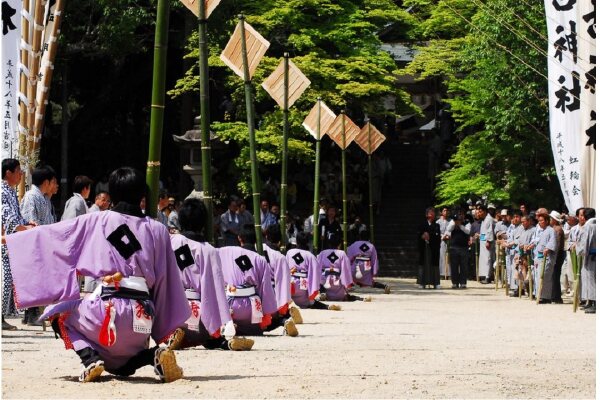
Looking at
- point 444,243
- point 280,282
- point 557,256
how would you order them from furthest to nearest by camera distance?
point 444,243 < point 557,256 < point 280,282

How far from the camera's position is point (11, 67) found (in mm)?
15328

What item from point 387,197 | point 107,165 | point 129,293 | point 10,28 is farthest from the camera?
point 387,197

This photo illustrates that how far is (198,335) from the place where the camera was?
1114cm

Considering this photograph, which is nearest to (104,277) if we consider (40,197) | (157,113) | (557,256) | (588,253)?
(157,113)

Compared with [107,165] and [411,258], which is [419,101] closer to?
[411,258]

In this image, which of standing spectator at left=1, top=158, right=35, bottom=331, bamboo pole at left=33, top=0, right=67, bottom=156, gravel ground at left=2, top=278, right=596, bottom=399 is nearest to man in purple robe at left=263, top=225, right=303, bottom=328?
gravel ground at left=2, top=278, right=596, bottom=399

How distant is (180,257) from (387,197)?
97.5 feet

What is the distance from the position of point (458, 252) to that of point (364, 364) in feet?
65.8

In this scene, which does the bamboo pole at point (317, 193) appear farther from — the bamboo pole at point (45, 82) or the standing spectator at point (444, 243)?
the bamboo pole at point (45, 82)

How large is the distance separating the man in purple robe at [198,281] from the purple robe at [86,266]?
1.48 m

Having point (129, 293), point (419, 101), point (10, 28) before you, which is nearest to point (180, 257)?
point (129, 293)

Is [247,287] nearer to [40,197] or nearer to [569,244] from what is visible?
[40,197]

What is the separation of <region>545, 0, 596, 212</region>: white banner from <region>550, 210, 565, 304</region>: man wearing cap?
175 centimetres

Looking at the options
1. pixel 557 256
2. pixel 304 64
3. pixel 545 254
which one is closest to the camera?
pixel 545 254
